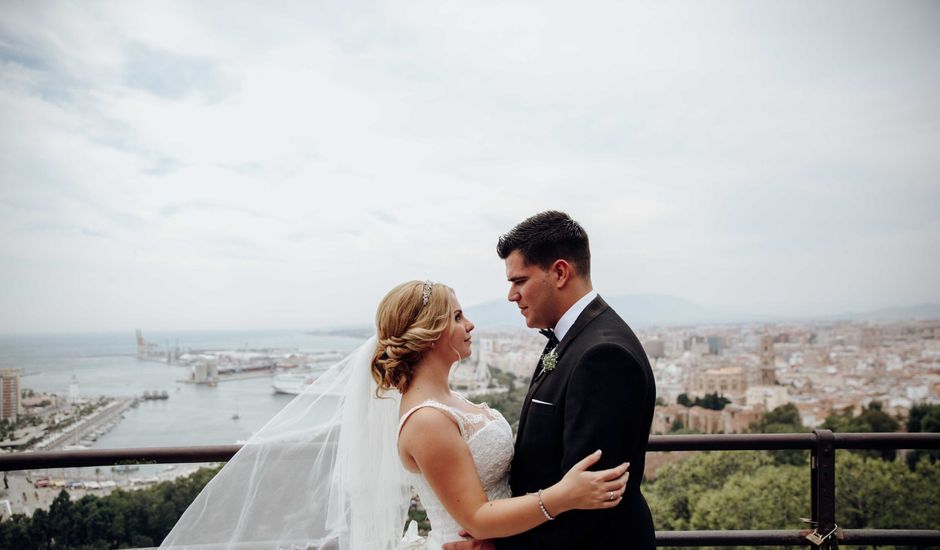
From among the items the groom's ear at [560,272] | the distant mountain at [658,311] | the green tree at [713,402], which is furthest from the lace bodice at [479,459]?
the green tree at [713,402]

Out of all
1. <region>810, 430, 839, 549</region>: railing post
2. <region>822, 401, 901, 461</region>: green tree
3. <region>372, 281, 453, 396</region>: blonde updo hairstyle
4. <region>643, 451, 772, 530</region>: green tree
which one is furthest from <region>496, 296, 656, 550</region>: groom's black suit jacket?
<region>822, 401, 901, 461</region>: green tree

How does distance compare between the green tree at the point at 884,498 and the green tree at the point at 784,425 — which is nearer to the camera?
the green tree at the point at 884,498

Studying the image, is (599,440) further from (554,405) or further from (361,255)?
(361,255)

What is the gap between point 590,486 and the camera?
1.73 m

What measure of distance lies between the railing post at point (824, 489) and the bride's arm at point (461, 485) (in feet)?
6.00

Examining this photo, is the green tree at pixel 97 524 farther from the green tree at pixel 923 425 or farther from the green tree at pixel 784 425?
the green tree at pixel 784 425

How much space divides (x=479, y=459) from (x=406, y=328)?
1.98ft

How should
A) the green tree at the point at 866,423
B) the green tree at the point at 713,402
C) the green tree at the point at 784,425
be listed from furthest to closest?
the green tree at the point at 713,402 → the green tree at the point at 784,425 → the green tree at the point at 866,423

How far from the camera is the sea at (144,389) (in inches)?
735

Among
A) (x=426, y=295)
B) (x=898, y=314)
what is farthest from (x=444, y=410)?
(x=898, y=314)

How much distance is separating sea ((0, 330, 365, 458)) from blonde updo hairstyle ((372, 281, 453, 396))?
11.2 meters

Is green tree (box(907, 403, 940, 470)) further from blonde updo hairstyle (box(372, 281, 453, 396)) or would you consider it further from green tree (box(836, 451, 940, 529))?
blonde updo hairstyle (box(372, 281, 453, 396))

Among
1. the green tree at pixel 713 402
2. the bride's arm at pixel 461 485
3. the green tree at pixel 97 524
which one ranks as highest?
the bride's arm at pixel 461 485

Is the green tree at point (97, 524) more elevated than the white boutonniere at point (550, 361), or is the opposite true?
the white boutonniere at point (550, 361)
